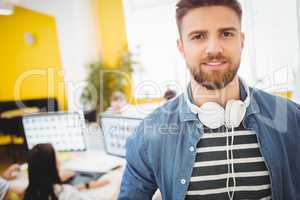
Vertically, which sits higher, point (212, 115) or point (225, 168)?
point (212, 115)

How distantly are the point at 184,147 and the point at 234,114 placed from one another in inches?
8.9

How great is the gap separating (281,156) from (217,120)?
10.2 inches

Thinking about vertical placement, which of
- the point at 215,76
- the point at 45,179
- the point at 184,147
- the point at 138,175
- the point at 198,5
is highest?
the point at 198,5

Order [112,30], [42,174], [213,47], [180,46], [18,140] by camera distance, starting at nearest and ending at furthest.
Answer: [213,47], [180,46], [112,30], [42,174], [18,140]

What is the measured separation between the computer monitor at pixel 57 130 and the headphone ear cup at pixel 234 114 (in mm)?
886

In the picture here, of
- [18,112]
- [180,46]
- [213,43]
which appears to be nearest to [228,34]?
[213,43]

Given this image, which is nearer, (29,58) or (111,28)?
(111,28)

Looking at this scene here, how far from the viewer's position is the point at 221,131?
1022 millimetres

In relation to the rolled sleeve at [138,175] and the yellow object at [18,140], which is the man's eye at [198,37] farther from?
the yellow object at [18,140]

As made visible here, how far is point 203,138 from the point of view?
103 centimetres

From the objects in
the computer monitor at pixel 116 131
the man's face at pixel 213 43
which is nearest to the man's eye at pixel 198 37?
the man's face at pixel 213 43

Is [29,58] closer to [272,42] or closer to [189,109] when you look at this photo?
[189,109]

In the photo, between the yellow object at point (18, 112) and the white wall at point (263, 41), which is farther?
the yellow object at point (18, 112)

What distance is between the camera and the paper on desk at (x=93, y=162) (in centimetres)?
157
